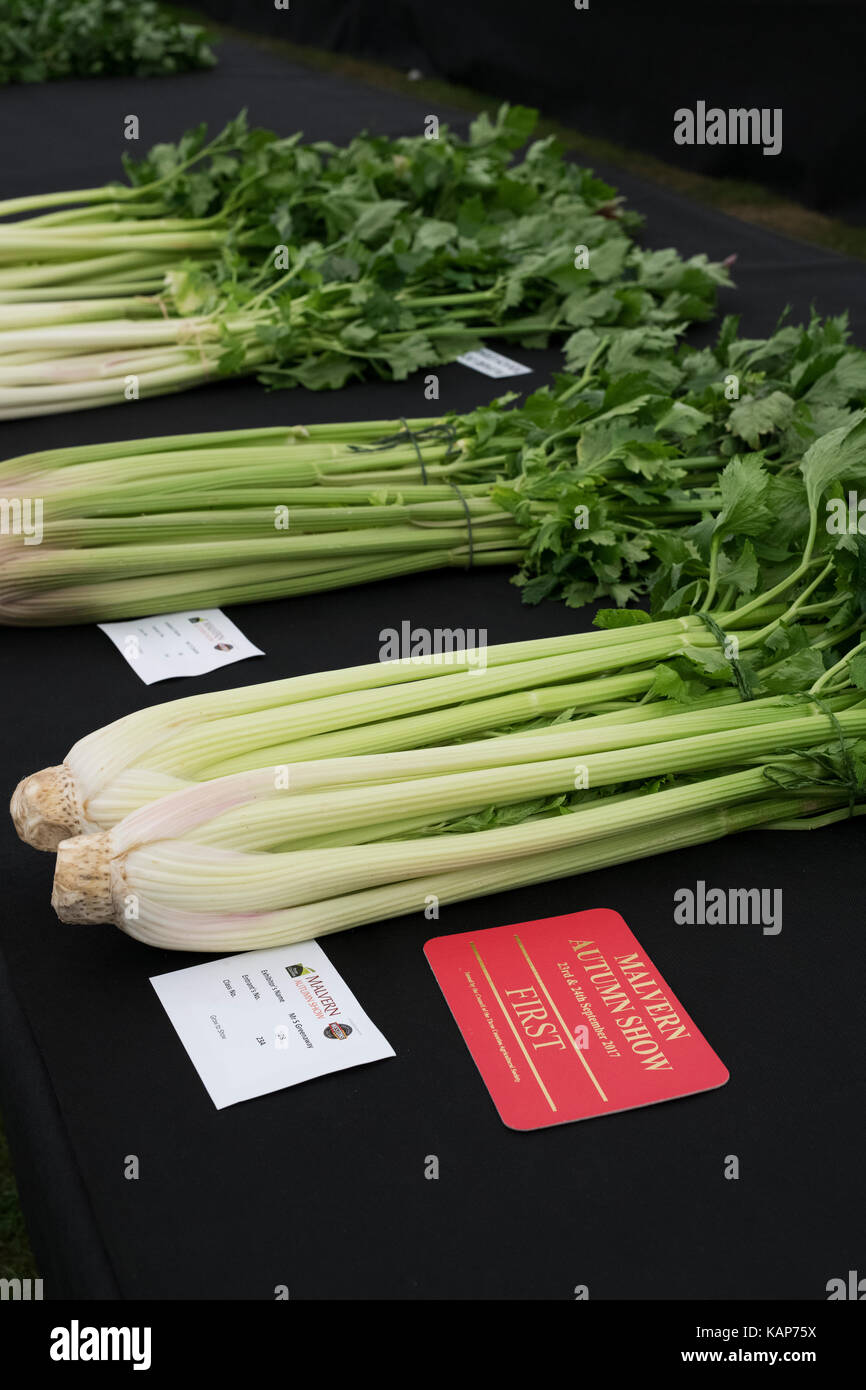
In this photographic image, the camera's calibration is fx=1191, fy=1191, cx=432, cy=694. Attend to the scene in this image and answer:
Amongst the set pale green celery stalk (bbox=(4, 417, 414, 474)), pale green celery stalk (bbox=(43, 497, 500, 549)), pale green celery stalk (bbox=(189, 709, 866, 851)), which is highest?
pale green celery stalk (bbox=(4, 417, 414, 474))

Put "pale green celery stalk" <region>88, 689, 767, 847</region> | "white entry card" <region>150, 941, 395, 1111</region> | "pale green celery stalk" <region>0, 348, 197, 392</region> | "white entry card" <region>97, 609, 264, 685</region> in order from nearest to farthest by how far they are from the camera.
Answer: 1. "white entry card" <region>150, 941, 395, 1111</region>
2. "pale green celery stalk" <region>88, 689, 767, 847</region>
3. "white entry card" <region>97, 609, 264, 685</region>
4. "pale green celery stalk" <region>0, 348, 197, 392</region>

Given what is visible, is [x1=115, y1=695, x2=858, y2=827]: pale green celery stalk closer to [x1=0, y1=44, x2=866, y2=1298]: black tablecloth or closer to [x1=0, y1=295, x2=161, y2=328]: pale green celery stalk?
[x1=0, y1=44, x2=866, y2=1298]: black tablecloth

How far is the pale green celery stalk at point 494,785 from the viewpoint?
144 centimetres

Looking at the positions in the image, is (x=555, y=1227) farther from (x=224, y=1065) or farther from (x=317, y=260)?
(x=317, y=260)

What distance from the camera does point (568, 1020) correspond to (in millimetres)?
1381

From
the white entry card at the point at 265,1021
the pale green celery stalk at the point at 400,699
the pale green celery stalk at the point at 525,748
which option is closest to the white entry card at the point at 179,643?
the pale green celery stalk at the point at 400,699

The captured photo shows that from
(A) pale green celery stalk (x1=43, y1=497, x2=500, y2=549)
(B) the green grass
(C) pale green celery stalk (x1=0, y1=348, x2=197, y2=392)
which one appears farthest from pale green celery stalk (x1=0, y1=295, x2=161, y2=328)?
(B) the green grass

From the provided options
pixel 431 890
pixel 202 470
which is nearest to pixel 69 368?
pixel 202 470

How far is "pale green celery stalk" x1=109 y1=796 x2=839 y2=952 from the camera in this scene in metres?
1.39

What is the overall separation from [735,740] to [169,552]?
103cm

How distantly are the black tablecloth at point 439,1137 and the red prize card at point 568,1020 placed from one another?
0.07 feet

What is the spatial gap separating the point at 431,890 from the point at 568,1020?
238mm

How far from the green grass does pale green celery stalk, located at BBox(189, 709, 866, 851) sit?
2.42 feet

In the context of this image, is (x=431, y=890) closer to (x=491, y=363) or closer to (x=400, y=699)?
(x=400, y=699)
